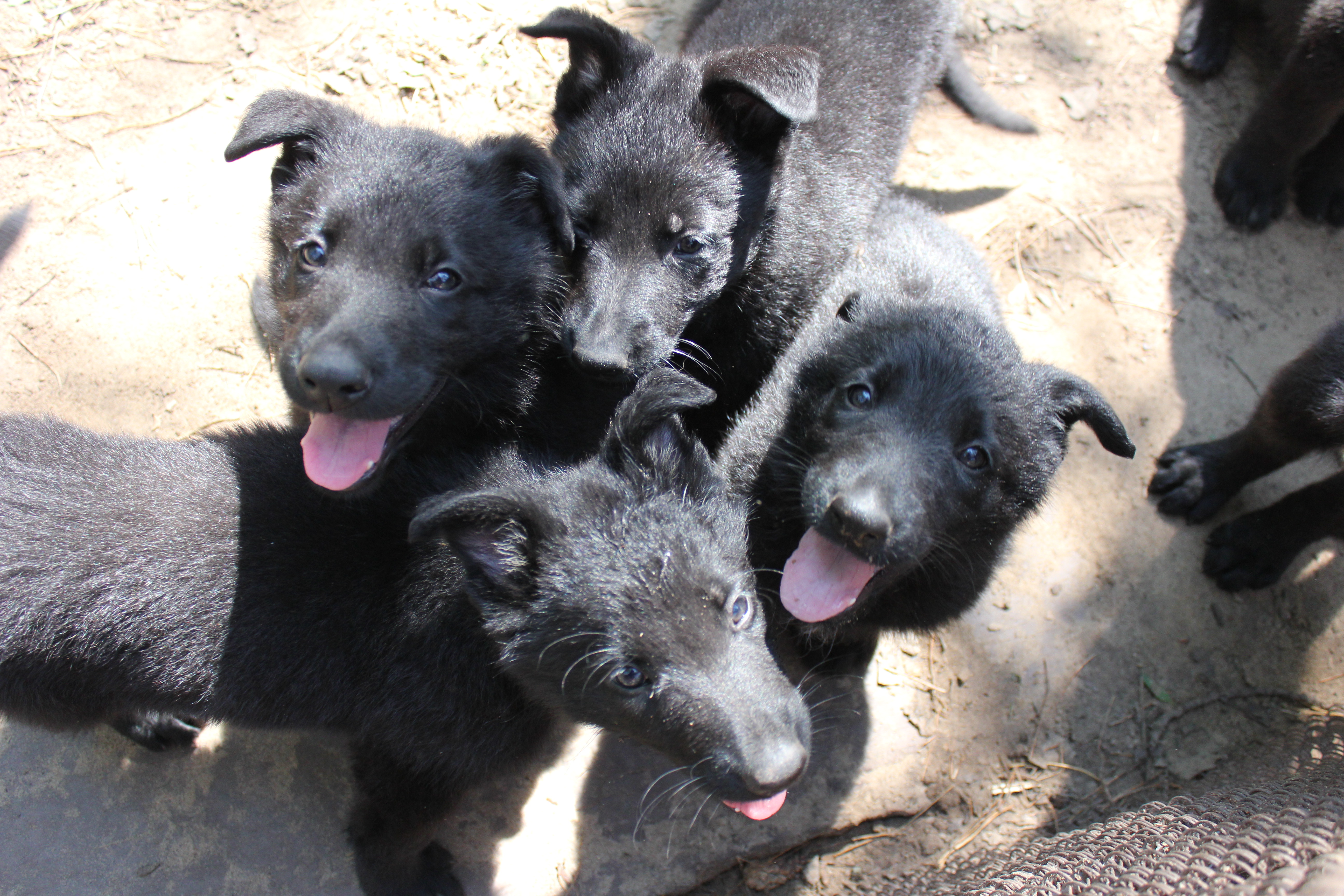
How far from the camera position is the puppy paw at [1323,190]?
5137 millimetres

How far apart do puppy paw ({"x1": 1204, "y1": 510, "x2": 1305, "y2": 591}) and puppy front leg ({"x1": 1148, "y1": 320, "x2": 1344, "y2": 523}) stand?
0.15 meters

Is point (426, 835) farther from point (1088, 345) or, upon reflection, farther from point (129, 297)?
point (1088, 345)

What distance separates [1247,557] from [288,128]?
4.43m

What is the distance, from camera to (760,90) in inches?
128

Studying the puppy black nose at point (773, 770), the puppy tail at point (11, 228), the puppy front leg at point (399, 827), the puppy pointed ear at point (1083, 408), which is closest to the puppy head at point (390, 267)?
the puppy front leg at point (399, 827)

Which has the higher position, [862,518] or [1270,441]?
[862,518]

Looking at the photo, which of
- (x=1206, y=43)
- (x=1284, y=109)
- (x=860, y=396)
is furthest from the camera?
(x=1206, y=43)

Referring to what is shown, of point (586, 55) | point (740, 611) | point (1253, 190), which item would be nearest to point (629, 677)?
point (740, 611)

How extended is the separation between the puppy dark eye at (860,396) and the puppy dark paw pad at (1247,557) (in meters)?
2.29

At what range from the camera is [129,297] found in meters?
4.38

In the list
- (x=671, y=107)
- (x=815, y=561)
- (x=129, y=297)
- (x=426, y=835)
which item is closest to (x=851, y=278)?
(x=671, y=107)

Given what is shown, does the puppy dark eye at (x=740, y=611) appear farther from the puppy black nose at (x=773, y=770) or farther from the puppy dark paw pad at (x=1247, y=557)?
the puppy dark paw pad at (x=1247, y=557)

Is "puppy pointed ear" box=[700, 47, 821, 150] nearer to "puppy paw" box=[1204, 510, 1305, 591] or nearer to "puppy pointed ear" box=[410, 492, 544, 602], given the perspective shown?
"puppy pointed ear" box=[410, 492, 544, 602]

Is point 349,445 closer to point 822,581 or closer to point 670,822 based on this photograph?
point 822,581
